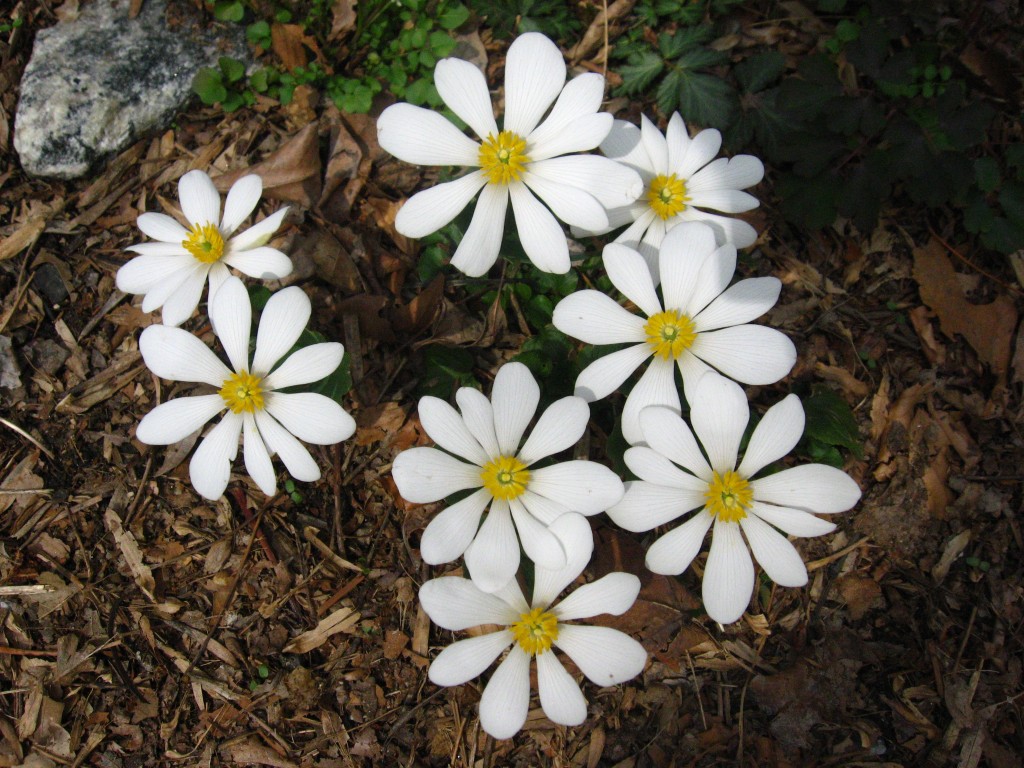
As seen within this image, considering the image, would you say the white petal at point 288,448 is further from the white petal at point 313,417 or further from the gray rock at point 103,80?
the gray rock at point 103,80

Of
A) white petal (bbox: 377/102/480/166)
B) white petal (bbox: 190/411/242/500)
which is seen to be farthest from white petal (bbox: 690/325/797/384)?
white petal (bbox: 190/411/242/500)

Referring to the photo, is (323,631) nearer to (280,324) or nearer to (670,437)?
(280,324)

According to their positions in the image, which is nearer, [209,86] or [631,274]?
[631,274]

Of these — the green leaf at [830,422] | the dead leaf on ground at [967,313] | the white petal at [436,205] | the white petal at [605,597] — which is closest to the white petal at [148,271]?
the white petal at [436,205]

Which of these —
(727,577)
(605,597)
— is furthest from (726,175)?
(605,597)

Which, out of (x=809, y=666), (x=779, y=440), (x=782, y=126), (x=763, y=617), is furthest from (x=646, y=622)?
(x=782, y=126)

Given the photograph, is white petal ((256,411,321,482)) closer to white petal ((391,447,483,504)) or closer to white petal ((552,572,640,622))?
white petal ((391,447,483,504))
